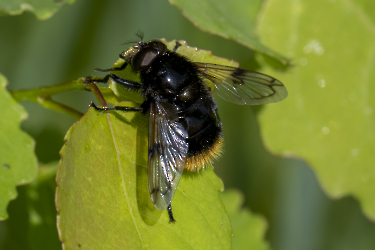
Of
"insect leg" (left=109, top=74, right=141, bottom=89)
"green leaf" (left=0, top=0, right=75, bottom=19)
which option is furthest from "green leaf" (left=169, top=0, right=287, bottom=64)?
"green leaf" (left=0, top=0, right=75, bottom=19)

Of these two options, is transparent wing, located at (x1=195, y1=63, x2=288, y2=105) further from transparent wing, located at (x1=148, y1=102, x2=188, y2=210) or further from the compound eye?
transparent wing, located at (x1=148, y1=102, x2=188, y2=210)

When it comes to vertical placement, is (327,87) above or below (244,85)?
above

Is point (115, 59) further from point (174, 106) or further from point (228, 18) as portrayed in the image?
point (174, 106)

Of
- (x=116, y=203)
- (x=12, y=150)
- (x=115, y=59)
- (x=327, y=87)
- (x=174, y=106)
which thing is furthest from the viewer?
(x=115, y=59)

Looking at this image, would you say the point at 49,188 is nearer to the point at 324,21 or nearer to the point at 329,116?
the point at 329,116

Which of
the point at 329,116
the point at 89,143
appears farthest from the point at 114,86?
the point at 329,116

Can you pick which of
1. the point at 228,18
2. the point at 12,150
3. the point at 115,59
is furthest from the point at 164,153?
the point at 115,59

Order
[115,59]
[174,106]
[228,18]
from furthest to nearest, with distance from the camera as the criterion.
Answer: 1. [115,59]
2. [228,18]
3. [174,106]
